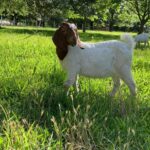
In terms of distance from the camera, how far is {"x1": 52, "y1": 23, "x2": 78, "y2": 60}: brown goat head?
5680 mm

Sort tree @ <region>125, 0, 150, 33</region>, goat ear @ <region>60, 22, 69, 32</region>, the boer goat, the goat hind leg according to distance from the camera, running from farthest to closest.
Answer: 1. tree @ <region>125, 0, 150, 33</region>
2. the goat hind leg
3. the boer goat
4. goat ear @ <region>60, 22, 69, 32</region>

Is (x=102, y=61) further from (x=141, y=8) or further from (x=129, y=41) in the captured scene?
(x=141, y=8)

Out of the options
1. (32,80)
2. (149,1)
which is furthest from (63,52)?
(149,1)

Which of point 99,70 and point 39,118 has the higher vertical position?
point 99,70

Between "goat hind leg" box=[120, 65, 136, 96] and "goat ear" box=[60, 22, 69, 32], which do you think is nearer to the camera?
"goat ear" box=[60, 22, 69, 32]

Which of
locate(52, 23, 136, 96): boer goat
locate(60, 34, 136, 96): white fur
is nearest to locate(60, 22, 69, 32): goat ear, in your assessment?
locate(52, 23, 136, 96): boer goat

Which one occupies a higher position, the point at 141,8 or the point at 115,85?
the point at 141,8

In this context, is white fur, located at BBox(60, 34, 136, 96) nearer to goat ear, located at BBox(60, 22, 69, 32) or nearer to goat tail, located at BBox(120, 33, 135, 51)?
goat tail, located at BBox(120, 33, 135, 51)

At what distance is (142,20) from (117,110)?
32.6 meters

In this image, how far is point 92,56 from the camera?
19.3 feet

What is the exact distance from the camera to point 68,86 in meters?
5.86

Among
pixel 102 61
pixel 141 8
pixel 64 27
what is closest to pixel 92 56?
pixel 102 61

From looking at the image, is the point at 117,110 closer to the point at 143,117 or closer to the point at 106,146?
the point at 143,117

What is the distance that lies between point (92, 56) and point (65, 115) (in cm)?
123
